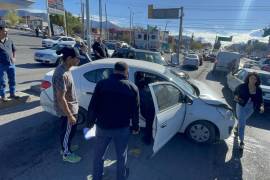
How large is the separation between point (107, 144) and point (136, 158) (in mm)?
1257

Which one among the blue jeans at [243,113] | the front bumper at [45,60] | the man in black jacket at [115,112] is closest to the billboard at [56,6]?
the front bumper at [45,60]

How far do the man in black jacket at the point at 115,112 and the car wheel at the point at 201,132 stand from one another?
1.99 metres

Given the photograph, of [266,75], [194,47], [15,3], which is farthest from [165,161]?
[194,47]

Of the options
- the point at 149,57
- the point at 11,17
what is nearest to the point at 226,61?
the point at 149,57

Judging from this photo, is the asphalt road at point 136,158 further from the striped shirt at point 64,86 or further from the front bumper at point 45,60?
the front bumper at point 45,60

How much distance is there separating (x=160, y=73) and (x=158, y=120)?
1.50 m

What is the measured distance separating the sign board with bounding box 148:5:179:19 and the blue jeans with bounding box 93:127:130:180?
3261 centimetres

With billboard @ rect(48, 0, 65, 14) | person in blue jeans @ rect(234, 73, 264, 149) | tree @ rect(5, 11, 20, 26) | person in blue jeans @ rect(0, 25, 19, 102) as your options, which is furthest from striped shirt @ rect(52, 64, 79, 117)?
tree @ rect(5, 11, 20, 26)

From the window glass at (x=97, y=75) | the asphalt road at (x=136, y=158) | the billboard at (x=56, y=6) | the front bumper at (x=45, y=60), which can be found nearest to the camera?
the asphalt road at (x=136, y=158)

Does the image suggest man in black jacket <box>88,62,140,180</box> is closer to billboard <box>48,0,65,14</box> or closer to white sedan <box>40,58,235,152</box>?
white sedan <box>40,58,235,152</box>

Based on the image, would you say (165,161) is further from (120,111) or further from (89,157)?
→ (120,111)

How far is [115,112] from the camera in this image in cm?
254

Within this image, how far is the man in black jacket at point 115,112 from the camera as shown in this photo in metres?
2.47

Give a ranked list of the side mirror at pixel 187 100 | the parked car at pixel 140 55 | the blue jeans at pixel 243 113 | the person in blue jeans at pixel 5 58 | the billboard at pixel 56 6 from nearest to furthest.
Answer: the side mirror at pixel 187 100, the blue jeans at pixel 243 113, the person in blue jeans at pixel 5 58, the parked car at pixel 140 55, the billboard at pixel 56 6
